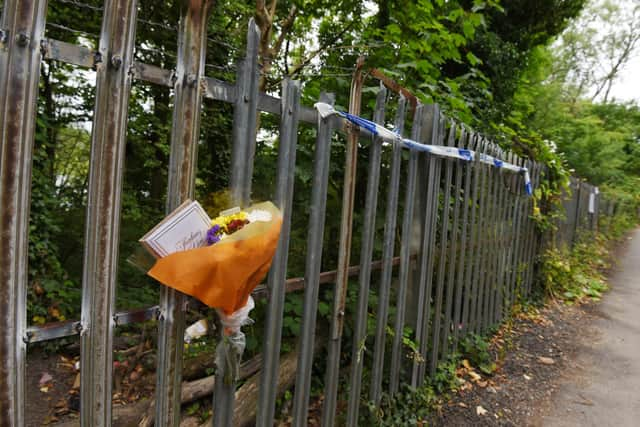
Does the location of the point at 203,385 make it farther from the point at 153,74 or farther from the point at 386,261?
the point at 153,74

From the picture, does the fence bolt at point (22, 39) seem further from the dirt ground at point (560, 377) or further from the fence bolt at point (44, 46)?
the dirt ground at point (560, 377)

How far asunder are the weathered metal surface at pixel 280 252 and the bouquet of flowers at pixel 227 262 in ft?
0.99

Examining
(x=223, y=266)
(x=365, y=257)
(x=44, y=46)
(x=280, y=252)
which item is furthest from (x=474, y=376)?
(x=44, y=46)

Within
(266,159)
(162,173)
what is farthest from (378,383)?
(162,173)

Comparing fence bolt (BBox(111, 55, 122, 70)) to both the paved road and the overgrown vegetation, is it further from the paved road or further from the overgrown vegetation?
the overgrown vegetation

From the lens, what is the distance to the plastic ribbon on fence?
1772 mm

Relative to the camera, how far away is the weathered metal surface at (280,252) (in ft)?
5.12

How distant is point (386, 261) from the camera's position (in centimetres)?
240

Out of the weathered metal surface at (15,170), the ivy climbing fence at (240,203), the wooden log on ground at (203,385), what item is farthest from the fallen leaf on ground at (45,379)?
the weathered metal surface at (15,170)

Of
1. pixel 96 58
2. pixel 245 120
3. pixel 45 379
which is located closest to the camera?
pixel 96 58

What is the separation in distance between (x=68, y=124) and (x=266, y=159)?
129 inches

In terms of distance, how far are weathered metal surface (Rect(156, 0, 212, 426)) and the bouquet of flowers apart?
14 cm

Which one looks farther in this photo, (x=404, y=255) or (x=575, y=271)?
(x=575, y=271)

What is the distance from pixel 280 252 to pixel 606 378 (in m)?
3.56
